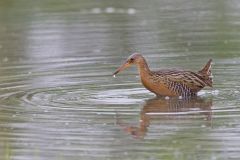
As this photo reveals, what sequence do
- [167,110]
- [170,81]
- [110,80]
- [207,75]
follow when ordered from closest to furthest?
[167,110]
[170,81]
[207,75]
[110,80]

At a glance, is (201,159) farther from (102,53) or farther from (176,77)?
(102,53)

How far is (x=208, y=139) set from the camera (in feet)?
37.6

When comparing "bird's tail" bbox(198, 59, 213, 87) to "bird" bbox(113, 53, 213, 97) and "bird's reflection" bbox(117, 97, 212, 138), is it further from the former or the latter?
"bird's reflection" bbox(117, 97, 212, 138)

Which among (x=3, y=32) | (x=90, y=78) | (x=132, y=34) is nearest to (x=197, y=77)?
(x=90, y=78)

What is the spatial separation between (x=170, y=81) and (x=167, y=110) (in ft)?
4.43

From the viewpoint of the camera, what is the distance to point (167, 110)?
13.5 metres

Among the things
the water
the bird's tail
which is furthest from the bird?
the water

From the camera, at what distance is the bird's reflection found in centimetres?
1235

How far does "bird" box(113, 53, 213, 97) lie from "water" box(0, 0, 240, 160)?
16cm

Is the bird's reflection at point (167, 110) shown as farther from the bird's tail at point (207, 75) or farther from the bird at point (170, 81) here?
the bird's tail at point (207, 75)

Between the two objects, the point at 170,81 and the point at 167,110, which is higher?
the point at 170,81

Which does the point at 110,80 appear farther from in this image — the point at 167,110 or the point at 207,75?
the point at 167,110

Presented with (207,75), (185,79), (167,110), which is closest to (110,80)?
(185,79)

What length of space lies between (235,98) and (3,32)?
876 cm
